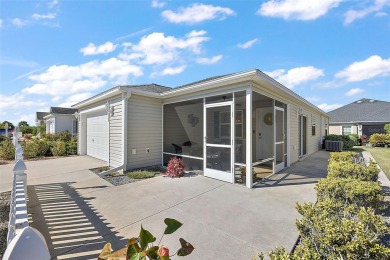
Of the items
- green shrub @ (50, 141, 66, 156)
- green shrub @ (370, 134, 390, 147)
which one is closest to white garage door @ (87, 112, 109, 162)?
green shrub @ (50, 141, 66, 156)

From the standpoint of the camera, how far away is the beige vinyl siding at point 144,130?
692 cm

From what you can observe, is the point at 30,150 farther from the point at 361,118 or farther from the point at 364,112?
the point at 364,112

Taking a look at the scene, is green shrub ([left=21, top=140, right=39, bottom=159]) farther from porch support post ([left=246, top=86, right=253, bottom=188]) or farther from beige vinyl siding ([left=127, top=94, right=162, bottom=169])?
porch support post ([left=246, top=86, right=253, bottom=188])

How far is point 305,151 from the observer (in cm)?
1080

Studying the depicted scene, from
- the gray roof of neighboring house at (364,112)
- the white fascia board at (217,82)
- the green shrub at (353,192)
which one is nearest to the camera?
the green shrub at (353,192)

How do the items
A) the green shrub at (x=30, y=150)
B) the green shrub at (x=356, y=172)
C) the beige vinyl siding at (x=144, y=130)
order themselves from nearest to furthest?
the green shrub at (x=356, y=172) → the beige vinyl siding at (x=144, y=130) → the green shrub at (x=30, y=150)

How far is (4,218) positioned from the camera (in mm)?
3453

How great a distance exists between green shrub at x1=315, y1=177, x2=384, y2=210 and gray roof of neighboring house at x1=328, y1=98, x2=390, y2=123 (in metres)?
23.9

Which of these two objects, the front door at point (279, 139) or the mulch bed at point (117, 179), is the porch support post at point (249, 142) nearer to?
the front door at point (279, 139)

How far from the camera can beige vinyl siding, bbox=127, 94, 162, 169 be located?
6918 millimetres

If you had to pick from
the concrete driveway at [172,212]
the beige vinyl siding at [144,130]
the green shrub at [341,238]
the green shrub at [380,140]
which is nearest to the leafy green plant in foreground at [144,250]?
the green shrub at [341,238]

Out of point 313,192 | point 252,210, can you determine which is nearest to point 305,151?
point 313,192

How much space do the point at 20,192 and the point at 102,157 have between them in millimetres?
6744

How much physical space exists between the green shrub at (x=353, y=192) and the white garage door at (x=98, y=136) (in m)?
8.16
